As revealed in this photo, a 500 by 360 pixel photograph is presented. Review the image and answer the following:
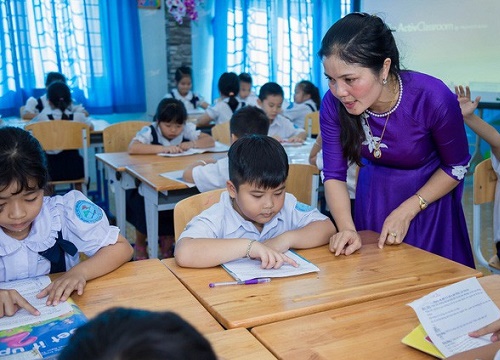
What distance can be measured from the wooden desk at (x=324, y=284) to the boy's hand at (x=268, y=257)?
66 mm

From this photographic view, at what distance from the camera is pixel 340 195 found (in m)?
1.70

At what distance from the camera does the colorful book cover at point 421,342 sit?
952 millimetres

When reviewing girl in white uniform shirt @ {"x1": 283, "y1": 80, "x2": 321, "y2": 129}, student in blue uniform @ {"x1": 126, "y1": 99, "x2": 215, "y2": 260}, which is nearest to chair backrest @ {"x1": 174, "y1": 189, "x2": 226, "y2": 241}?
student in blue uniform @ {"x1": 126, "y1": 99, "x2": 215, "y2": 260}

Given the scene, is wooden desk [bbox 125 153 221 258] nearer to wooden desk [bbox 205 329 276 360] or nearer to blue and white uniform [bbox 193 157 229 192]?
blue and white uniform [bbox 193 157 229 192]

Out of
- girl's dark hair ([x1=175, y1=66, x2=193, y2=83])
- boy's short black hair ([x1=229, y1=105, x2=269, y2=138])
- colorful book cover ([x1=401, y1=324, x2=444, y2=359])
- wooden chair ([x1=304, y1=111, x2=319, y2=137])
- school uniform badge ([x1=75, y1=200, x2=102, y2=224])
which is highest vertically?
girl's dark hair ([x1=175, y1=66, x2=193, y2=83])

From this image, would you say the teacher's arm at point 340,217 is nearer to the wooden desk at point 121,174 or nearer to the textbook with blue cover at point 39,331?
the textbook with blue cover at point 39,331

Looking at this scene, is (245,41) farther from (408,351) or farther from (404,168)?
(408,351)

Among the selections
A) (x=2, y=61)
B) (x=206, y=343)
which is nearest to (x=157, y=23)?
(x=2, y=61)

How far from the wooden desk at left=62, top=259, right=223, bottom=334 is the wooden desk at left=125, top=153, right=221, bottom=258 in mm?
1222

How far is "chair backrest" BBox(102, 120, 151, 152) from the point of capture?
12.8 ft

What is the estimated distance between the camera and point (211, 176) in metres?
2.58

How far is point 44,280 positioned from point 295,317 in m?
0.64

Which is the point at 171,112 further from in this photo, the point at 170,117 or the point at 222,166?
the point at 222,166

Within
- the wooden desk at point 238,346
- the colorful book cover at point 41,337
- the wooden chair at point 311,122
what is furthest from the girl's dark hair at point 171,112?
the wooden desk at point 238,346
